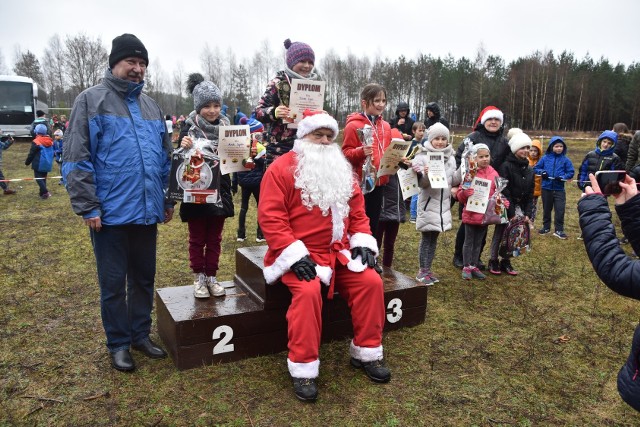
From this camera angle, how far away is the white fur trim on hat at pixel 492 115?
5199 millimetres

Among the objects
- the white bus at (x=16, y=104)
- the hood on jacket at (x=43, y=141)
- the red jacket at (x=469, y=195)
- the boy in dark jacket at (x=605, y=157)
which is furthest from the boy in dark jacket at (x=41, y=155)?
the white bus at (x=16, y=104)

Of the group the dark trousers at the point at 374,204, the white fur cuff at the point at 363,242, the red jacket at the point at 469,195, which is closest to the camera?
the white fur cuff at the point at 363,242

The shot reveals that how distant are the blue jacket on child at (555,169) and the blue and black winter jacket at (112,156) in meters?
6.37

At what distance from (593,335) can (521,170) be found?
6.83 ft

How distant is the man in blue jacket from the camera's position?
2877mm

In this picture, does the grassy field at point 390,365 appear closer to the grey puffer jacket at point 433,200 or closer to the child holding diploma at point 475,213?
the child holding diploma at point 475,213

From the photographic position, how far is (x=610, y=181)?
2020 millimetres

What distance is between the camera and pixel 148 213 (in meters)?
3.10

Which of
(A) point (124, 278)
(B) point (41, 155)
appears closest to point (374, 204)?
(A) point (124, 278)

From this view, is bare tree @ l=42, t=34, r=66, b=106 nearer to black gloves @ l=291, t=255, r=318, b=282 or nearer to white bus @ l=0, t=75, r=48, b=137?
white bus @ l=0, t=75, r=48, b=137

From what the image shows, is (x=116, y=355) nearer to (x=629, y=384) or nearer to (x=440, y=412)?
(x=440, y=412)

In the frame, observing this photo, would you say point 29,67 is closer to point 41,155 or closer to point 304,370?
point 41,155

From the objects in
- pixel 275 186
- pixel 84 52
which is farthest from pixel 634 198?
pixel 84 52

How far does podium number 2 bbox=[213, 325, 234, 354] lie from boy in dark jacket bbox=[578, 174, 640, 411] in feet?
7.77
